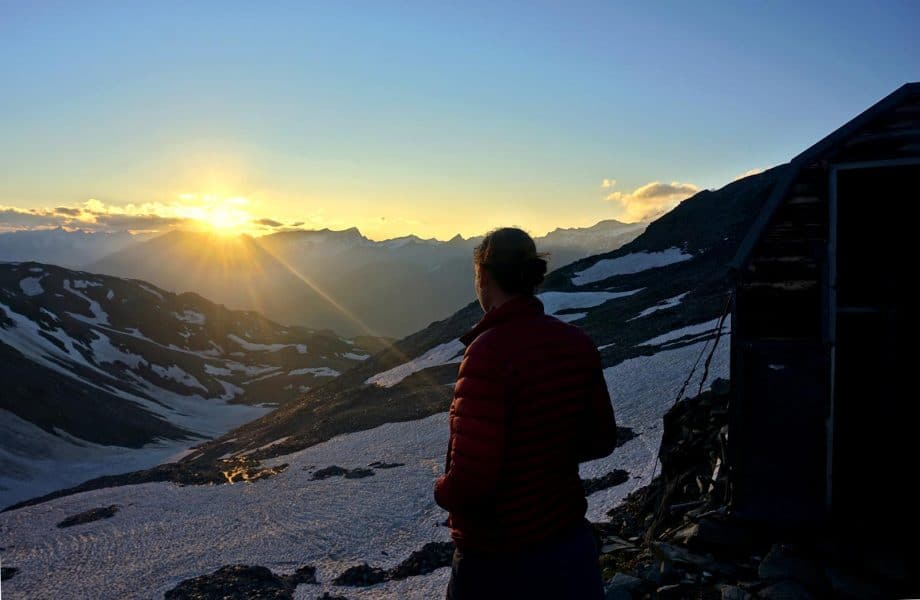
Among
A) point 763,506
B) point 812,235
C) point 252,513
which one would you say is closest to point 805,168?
point 812,235

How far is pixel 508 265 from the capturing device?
171 inches

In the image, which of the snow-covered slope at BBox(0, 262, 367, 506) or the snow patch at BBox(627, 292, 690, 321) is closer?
the snow patch at BBox(627, 292, 690, 321)

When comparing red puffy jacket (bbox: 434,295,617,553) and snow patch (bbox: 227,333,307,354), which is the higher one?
red puffy jacket (bbox: 434,295,617,553)

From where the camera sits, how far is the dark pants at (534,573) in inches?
162

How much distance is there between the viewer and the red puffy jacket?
390 cm

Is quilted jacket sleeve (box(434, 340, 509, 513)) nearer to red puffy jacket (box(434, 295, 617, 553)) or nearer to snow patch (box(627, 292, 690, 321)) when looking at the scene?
red puffy jacket (box(434, 295, 617, 553))

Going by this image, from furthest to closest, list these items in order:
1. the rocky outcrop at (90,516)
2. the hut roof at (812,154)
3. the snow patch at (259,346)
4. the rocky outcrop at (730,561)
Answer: the snow patch at (259,346) < the rocky outcrop at (90,516) < the hut roof at (812,154) < the rocky outcrop at (730,561)

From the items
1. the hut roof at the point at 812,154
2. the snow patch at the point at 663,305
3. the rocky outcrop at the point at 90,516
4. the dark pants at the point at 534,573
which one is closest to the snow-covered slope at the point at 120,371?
the rocky outcrop at the point at 90,516

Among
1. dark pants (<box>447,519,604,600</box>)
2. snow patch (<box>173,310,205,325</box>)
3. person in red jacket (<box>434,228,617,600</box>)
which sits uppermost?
person in red jacket (<box>434,228,617,600</box>)

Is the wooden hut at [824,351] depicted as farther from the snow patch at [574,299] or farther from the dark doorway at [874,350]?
the snow patch at [574,299]

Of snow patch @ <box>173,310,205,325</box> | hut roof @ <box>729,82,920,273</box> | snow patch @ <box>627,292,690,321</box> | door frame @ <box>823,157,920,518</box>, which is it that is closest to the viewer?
hut roof @ <box>729,82,920,273</box>

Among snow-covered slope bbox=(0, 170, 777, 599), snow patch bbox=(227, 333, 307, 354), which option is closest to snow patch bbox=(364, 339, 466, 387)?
snow-covered slope bbox=(0, 170, 777, 599)

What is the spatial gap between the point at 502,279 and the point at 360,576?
19.9 metres

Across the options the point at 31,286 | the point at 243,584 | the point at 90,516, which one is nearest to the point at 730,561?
the point at 243,584
